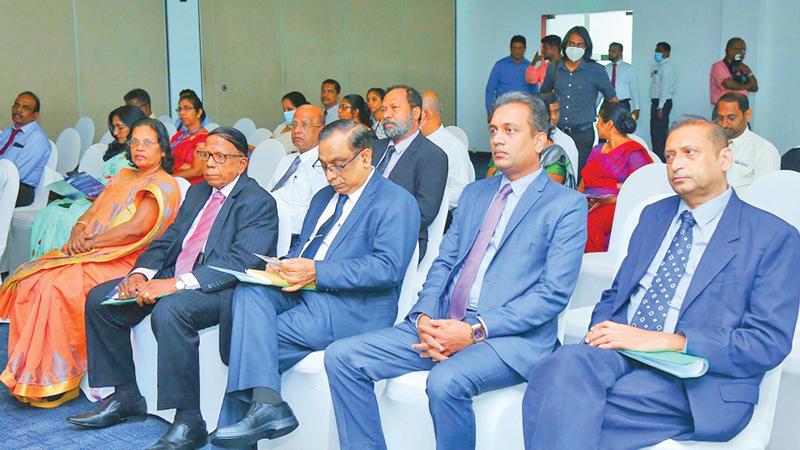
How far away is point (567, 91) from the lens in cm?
674

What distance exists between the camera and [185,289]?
3.45 m

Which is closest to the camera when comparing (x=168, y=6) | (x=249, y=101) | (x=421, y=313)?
(x=421, y=313)

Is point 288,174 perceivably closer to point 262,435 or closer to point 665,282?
point 262,435

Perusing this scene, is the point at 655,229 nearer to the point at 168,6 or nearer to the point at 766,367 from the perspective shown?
the point at 766,367

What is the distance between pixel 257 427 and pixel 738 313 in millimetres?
1541

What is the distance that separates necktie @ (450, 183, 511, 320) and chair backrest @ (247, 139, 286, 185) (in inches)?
114

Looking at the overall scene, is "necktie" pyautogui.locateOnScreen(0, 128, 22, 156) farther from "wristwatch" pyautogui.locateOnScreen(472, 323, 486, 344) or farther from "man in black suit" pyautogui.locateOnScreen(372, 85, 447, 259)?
"wristwatch" pyautogui.locateOnScreen(472, 323, 486, 344)

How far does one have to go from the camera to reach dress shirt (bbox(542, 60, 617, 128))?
264 inches

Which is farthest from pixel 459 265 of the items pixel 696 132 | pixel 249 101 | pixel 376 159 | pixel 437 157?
pixel 249 101

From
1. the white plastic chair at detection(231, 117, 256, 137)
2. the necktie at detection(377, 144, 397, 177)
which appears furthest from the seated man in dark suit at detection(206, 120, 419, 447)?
the white plastic chair at detection(231, 117, 256, 137)

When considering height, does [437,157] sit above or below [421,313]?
above

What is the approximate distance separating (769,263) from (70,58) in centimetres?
859

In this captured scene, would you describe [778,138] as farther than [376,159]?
Yes

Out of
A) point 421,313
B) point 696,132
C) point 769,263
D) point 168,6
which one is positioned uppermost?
point 168,6
